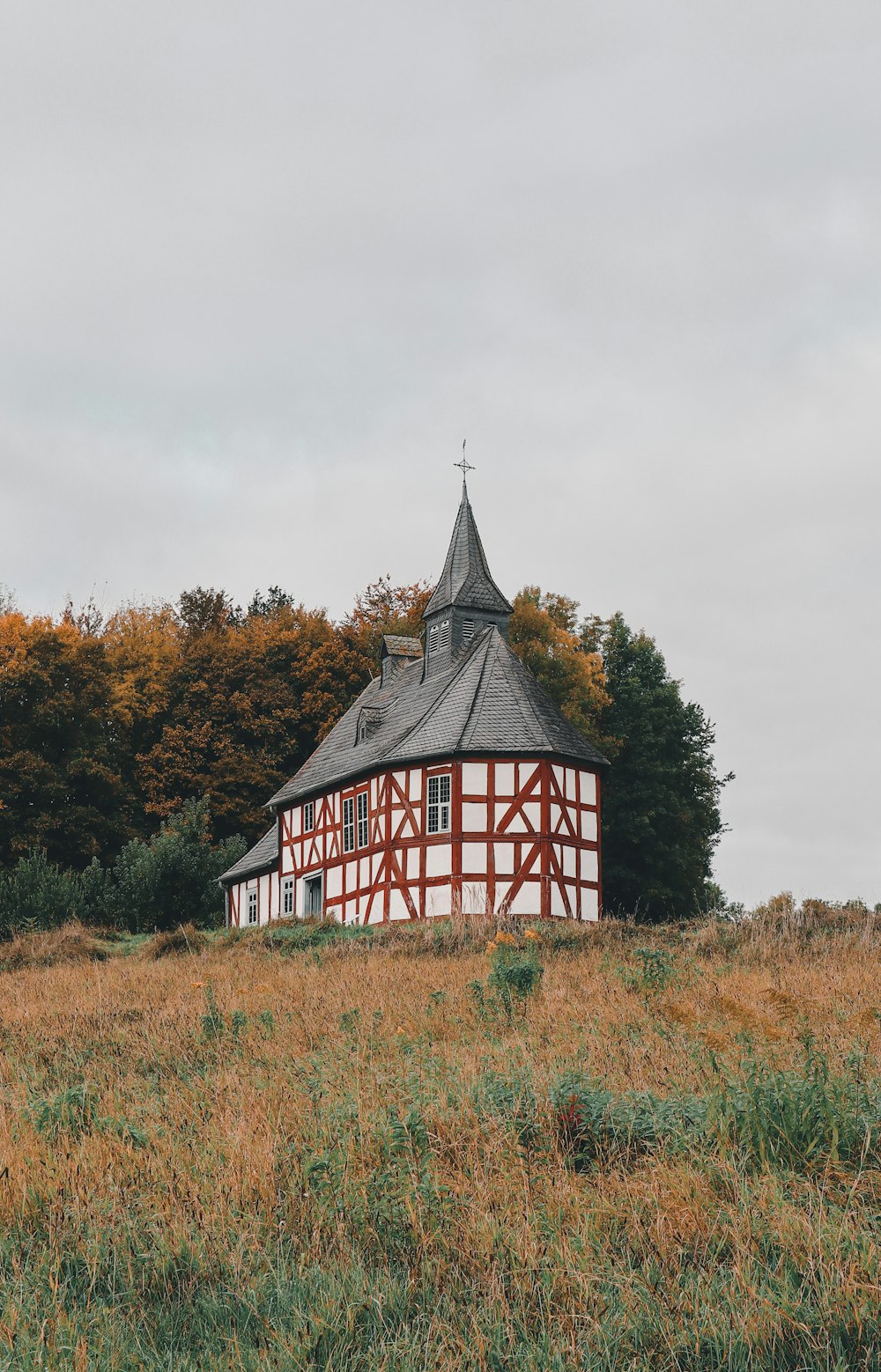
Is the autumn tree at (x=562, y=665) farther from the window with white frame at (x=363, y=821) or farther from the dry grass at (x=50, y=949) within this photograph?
the dry grass at (x=50, y=949)

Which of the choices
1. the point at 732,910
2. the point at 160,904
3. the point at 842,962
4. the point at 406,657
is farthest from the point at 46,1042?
the point at 406,657

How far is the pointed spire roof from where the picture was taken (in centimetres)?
3797

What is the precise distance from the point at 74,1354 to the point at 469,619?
3352 centimetres

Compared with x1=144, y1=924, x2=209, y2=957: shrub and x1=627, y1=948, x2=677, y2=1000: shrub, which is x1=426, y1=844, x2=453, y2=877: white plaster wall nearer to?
x1=144, y1=924, x2=209, y2=957: shrub

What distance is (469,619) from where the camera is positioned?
37.9 meters

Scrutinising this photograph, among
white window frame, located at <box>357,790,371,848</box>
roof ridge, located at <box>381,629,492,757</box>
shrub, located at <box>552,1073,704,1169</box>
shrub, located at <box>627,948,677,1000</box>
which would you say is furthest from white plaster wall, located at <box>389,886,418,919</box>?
shrub, located at <box>552,1073,704,1169</box>

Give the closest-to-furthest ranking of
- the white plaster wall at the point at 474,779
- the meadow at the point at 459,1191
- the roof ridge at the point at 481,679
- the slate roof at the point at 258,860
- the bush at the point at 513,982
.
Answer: the meadow at the point at 459,1191 < the bush at the point at 513,982 < the white plaster wall at the point at 474,779 < the roof ridge at the point at 481,679 < the slate roof at the point at 258,860

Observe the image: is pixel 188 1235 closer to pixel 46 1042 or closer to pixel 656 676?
pixel 46 1042

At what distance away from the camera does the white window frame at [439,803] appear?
3141cm

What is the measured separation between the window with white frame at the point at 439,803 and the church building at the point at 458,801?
3 centimetres

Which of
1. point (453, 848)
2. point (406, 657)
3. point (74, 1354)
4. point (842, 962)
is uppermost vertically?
point (406, 657)

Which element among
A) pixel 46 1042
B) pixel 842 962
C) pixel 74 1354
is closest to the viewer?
pixel 74 1354

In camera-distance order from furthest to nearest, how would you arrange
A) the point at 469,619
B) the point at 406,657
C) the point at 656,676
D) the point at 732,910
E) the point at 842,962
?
the point at 656,676 → the point at 406,657 → the point at 469,619 → the point at 732,910 → the point at 842,962

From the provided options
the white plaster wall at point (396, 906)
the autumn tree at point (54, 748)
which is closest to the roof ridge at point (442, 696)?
the white plaster wall at point (396, 906)
